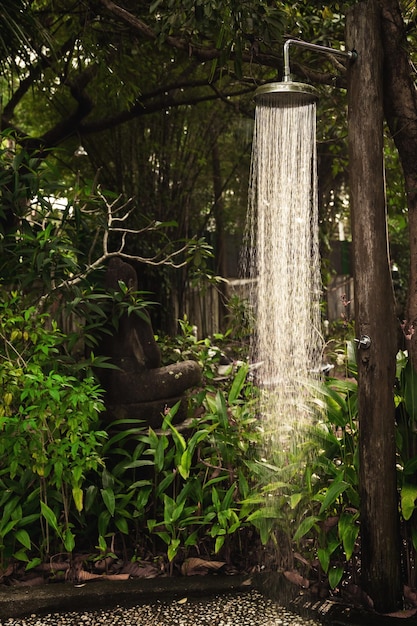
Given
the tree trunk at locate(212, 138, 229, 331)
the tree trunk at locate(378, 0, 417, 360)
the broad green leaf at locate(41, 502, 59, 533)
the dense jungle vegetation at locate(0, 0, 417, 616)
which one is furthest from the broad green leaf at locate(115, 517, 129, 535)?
the tree trunk at locate(212, 138, 229, 331)

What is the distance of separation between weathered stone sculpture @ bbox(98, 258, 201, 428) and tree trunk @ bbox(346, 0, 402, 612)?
3.87 ft

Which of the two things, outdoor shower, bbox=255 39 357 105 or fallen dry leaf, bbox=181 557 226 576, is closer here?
outdoor shower, bbox=255 39 357 105

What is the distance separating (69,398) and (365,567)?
1.38 m

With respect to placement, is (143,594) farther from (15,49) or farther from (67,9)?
(67,9)

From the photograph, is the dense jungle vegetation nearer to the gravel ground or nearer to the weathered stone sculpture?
the weathered stone sculpture

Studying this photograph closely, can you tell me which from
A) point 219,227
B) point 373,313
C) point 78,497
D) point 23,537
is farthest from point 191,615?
point 219,227

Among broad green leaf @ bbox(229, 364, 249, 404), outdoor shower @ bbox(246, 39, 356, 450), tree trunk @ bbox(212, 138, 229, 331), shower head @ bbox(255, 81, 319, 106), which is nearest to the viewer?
shower head @ bbox(255, 81, 319, 106)

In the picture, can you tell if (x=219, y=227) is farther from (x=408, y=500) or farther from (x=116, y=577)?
(x=408, y=500)

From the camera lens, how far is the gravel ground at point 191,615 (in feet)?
9.64

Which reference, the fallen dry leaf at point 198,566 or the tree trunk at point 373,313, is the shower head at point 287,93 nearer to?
the tree trunk at point 373,313

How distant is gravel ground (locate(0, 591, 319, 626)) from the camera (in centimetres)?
294

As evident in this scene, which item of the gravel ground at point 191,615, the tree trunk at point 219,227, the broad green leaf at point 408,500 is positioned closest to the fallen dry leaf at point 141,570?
the gravel ground at point 191,615

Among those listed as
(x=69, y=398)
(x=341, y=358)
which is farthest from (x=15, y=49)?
(x=341, y=358)

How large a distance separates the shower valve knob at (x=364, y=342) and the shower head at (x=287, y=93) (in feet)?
3.02
